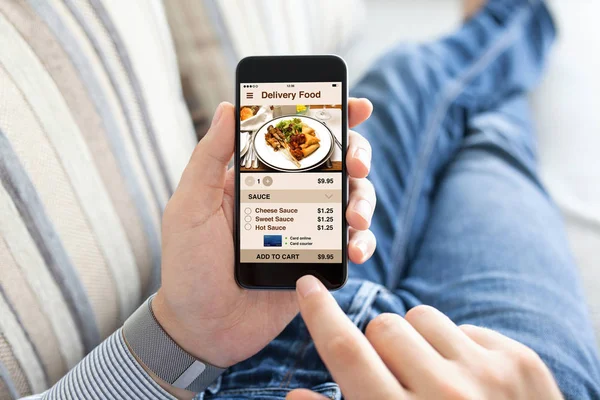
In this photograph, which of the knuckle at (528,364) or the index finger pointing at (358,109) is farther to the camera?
the index finger pointing at (358,109)

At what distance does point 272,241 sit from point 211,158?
0.34 ft

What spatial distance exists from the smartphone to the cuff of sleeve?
128 mm

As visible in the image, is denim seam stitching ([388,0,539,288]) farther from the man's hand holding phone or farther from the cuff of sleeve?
the cuff of sleeve

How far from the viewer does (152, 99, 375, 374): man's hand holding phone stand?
0.47 meters

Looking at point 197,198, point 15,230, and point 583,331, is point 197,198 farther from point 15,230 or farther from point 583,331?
point 583,331

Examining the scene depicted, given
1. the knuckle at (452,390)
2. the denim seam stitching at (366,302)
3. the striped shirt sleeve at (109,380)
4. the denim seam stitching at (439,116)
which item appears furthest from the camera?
the denim seam stitching at (439,116)

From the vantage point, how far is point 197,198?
471mm

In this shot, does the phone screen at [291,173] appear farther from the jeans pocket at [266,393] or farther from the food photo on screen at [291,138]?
the jeans pocket at [266,393]

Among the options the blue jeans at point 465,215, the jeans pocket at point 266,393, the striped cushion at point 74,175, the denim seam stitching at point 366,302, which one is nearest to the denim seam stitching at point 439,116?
the blue jeans at point 465,215

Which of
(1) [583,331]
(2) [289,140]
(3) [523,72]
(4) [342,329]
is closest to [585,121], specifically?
(3) [523,72]

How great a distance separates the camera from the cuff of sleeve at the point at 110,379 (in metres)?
0.45

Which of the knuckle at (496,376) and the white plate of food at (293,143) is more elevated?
the white plate of food at (293,143)

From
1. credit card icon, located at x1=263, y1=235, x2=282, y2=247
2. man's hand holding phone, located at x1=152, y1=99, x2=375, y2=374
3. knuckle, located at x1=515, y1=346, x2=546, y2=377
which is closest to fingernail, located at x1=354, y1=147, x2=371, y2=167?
man's hand holding phone, located at x1=152, y1=99, x2=375, y2=374

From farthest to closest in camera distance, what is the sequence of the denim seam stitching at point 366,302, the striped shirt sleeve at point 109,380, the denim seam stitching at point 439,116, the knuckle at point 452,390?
1. the denim seam stitching at point 439,116
2. the denim seam stitching at point 366,302
3. the striped shirt sleeve at point 109,380
4. the knuckle at point 452,390
